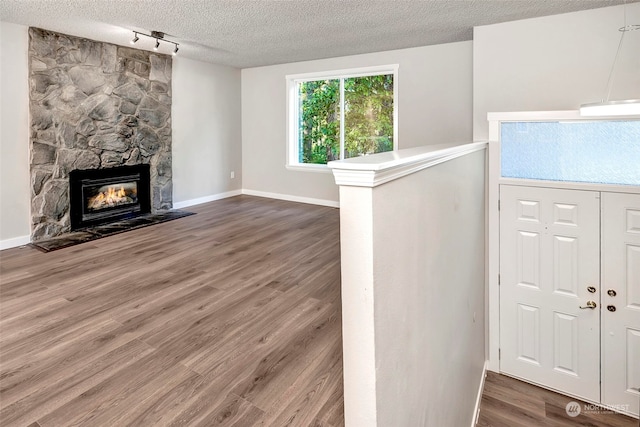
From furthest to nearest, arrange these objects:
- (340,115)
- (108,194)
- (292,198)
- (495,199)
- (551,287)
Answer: (292,198)
(340,115)
(108,194)
(495,199)
(551,287)

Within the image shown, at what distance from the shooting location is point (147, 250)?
4.18 meters

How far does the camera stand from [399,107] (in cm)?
552

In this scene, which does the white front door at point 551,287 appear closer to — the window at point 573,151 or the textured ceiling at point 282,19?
the window at point 573,151

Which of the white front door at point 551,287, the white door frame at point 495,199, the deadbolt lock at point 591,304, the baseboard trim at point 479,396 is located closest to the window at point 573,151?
the white door frame at point 495,199

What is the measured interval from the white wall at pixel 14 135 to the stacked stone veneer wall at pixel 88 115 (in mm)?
75

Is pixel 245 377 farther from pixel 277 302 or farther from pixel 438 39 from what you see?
pixel 438 39

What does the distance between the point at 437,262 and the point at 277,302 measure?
154 centimetres

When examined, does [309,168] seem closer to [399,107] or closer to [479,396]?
[399,107]

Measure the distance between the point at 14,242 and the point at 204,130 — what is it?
10.8 ft

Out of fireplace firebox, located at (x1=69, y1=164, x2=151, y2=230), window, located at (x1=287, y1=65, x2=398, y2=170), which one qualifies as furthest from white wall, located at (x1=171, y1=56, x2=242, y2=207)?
window, located at (x1=287, y1=65, x2=398, y2=170)

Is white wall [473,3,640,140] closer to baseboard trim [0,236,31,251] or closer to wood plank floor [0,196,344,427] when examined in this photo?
wood plank floor [0,196,344,427]

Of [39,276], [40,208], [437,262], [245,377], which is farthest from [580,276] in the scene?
[40,208]

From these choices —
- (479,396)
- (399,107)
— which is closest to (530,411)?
(479,396)

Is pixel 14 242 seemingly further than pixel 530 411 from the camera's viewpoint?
Yes
